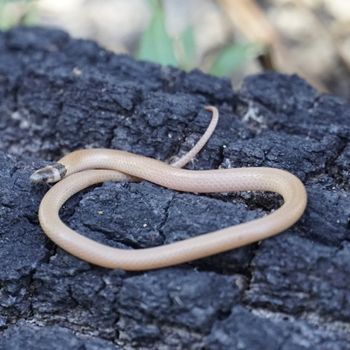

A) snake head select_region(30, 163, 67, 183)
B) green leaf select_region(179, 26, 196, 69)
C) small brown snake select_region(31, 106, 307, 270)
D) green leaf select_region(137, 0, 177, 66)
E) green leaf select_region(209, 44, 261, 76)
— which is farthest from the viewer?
green leaf select_region(209, 44, 261, 76)

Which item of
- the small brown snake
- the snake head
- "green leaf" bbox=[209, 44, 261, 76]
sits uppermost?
the small brown snake

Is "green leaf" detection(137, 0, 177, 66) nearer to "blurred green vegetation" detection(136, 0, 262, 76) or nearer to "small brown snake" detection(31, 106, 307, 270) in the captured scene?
"blurred green vegetation" detection(136, 0, 262, 76)

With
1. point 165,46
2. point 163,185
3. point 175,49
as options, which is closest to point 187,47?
point 175,49

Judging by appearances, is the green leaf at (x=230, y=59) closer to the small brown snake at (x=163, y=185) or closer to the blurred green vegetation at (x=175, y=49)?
the blurred green vegetation at (x=175, y=49)

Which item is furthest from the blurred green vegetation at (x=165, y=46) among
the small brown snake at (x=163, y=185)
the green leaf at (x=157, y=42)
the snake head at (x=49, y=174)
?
the snake head at (x=49, y=174)

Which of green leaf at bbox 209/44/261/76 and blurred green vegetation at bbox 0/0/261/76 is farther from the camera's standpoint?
green leaf at bbox 209/44/261/76

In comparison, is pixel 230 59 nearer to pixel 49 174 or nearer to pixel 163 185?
pixel 163 185

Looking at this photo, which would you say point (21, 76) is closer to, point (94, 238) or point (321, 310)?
point (94, 238)


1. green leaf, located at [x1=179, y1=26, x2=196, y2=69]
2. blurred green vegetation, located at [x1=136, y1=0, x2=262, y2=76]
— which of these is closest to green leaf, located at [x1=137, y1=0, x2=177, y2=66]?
blurred green vegetation, located at [x1=136, y1=0, x2=262, y2=76]
